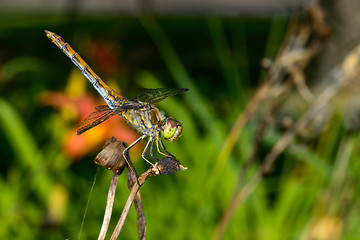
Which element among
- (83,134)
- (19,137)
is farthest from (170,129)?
(19,137)

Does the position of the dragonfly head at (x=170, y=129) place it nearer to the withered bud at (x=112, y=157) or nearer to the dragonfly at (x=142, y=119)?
the dragonfly at (x=142, y=119)

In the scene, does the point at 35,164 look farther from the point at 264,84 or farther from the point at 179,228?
the point at 264,84

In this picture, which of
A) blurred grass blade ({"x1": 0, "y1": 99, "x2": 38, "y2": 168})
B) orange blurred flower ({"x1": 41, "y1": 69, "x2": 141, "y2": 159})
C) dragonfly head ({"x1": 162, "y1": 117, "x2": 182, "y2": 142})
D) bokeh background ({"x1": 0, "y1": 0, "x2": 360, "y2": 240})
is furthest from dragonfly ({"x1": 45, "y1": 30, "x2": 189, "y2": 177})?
blurred grass blade ({"x1": 0, "y1": 99, "x2": 38, "y2": 168})

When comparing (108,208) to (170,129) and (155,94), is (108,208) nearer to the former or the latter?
(170,129)

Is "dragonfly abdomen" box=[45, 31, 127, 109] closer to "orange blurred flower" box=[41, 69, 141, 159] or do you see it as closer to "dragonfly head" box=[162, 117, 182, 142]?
"dragonfly head" box=[162, 117, 182, 142]

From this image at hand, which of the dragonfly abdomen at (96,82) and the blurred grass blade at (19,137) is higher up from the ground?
the blurred grass blade at (19,137)

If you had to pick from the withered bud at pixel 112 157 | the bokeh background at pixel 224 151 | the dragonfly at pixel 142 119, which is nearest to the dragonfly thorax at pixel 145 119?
the dragonfly at pixel 142 119
